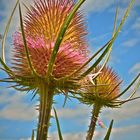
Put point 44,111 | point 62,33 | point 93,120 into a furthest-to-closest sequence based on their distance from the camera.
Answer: point 93,120
point 44,111
point 62,33

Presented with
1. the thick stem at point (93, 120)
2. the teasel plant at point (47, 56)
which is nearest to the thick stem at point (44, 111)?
the teasel plant at point (47, 56)

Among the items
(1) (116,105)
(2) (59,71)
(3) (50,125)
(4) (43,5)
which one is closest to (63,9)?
(4) (43,5)

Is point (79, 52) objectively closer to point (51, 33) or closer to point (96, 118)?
point (51, 33)

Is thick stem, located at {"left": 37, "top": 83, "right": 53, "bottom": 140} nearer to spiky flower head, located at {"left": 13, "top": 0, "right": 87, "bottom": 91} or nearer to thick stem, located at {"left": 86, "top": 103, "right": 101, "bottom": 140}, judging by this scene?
spiky flower head, located at {"left": 13, "top": 0, "right": 87, "bottom": 91}

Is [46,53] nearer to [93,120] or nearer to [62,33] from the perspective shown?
[62,33]

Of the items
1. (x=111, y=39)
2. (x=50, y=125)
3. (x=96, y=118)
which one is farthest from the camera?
(x=96, y=118)

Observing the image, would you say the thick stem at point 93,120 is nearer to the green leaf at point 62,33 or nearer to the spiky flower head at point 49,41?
the spiky flower head at point 49,41

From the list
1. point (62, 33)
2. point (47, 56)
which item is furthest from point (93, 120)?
point (62, 33)
